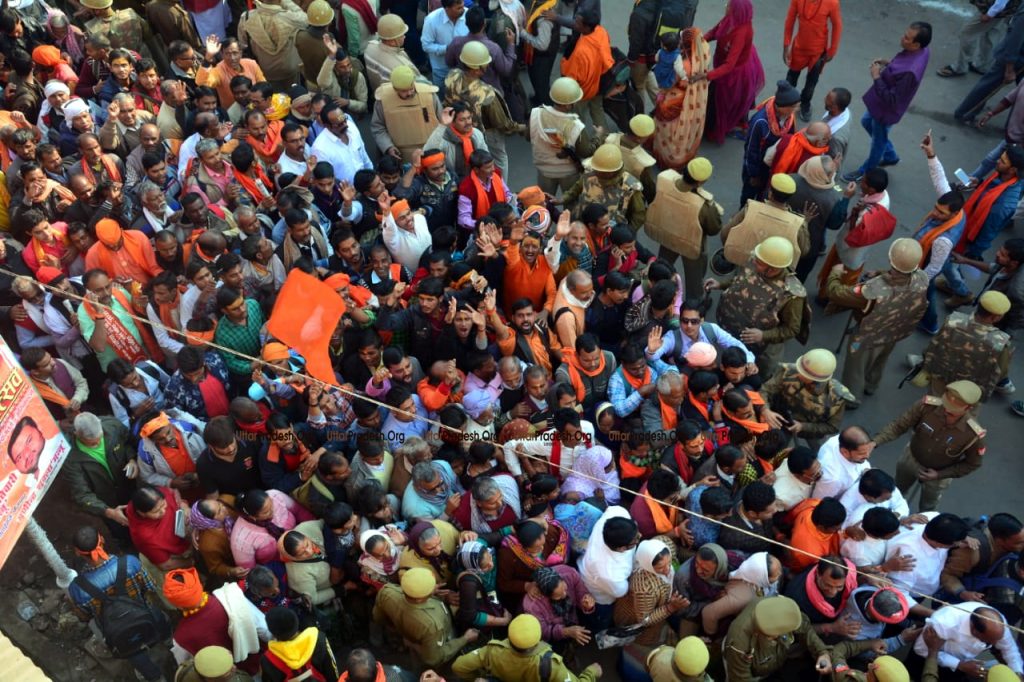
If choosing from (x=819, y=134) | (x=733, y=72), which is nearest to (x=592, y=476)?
(x=819, y=134)

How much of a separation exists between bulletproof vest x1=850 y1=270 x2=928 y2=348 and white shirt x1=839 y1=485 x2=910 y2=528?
60.6 inches

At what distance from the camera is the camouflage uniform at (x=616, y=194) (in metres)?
7.01

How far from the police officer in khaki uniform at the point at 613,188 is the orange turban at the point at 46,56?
492cm

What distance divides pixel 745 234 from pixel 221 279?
12.1 feet

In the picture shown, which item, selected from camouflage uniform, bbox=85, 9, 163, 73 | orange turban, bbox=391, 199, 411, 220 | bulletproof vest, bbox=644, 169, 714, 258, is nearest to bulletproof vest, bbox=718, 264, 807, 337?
bulletproof vest, bbox=644, 169, 714, 258

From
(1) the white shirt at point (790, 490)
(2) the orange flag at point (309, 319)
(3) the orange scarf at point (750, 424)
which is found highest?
(2) the orange flag at point (309, 319)

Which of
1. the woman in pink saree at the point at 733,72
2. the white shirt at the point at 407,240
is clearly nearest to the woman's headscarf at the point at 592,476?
the white shirt at the point at 407,240

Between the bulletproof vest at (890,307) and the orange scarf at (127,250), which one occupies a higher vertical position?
the bulletproof vest at (890,307)

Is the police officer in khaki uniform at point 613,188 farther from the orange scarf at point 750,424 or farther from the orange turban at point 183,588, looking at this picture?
the orange turban at point 183,588

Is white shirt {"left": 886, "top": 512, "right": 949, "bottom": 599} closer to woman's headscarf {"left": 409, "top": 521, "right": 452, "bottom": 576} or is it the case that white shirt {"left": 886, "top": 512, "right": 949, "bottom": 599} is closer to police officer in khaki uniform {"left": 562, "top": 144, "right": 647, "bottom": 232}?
woman's headscarf {"left": 409, "top": 521, "right": 452, "bottom": 576}

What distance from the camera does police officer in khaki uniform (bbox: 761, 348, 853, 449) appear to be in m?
5.74

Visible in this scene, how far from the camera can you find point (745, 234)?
6.77m

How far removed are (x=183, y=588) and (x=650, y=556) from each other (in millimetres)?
2324

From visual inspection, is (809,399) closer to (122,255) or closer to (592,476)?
(592,476)
